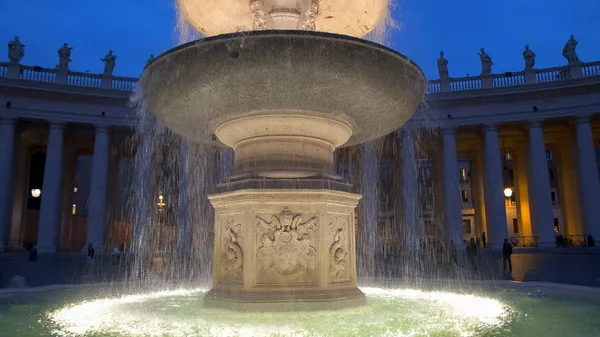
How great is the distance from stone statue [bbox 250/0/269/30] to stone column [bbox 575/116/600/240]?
104 feet

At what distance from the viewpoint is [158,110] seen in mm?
7836

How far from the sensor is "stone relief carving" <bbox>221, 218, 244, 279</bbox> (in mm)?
7050

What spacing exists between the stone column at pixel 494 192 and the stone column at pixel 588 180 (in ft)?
17.1

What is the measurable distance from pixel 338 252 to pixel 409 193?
28.6m

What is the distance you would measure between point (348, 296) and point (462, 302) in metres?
2.68

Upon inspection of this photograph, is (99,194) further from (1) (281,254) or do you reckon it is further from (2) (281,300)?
(2) (281,300)

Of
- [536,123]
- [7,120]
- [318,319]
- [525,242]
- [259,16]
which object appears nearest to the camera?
[318,319]

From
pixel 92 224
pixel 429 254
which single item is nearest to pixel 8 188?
pixel 92 224

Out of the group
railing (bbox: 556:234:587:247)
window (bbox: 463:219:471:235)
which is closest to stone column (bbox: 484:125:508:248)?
railing (bbox: 556:234:587:247)

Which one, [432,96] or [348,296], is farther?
[432,96]

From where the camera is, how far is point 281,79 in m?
6.63

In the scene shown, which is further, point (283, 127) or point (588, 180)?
point (588, 180)

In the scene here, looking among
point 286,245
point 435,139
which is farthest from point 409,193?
point 286,245

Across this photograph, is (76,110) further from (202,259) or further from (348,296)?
(348,296)
